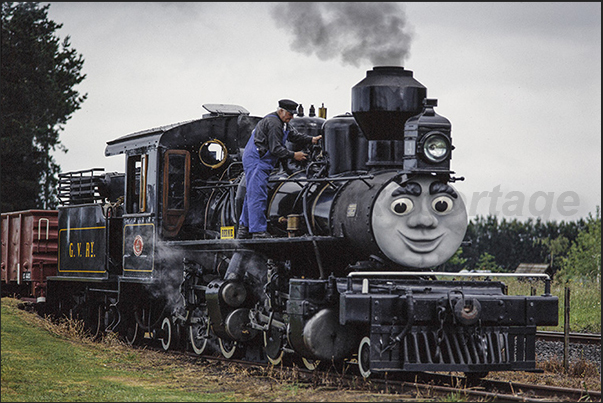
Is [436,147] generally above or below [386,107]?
below

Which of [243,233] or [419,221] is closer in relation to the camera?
[419,221]

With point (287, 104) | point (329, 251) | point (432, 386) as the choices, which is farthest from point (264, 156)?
point (432, 386)

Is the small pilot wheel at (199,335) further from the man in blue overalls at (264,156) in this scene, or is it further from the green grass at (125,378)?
the man in blue overalls at (264,156)

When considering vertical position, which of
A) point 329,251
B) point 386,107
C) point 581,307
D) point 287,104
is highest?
point 287,104

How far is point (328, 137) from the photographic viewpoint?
10.3 meters

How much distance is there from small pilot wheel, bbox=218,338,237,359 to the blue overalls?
1821 mm

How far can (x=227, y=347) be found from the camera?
39.7ft

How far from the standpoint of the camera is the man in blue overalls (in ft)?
35.5

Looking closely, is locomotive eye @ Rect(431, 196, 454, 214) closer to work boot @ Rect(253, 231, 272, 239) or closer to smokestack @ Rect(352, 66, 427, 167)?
smokestack @ Rect(352, 66, 427, 167)

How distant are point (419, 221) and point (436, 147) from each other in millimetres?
827

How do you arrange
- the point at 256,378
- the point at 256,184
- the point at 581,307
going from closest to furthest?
1. the point at 256,378
2. the point at 256,184
3. the point at 581,307

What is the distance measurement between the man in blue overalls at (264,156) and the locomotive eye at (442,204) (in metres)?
1.89

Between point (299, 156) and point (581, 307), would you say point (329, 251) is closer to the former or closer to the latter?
point (299, 156)

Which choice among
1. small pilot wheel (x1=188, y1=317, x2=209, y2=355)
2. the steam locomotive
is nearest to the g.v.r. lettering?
the steam locomotive
